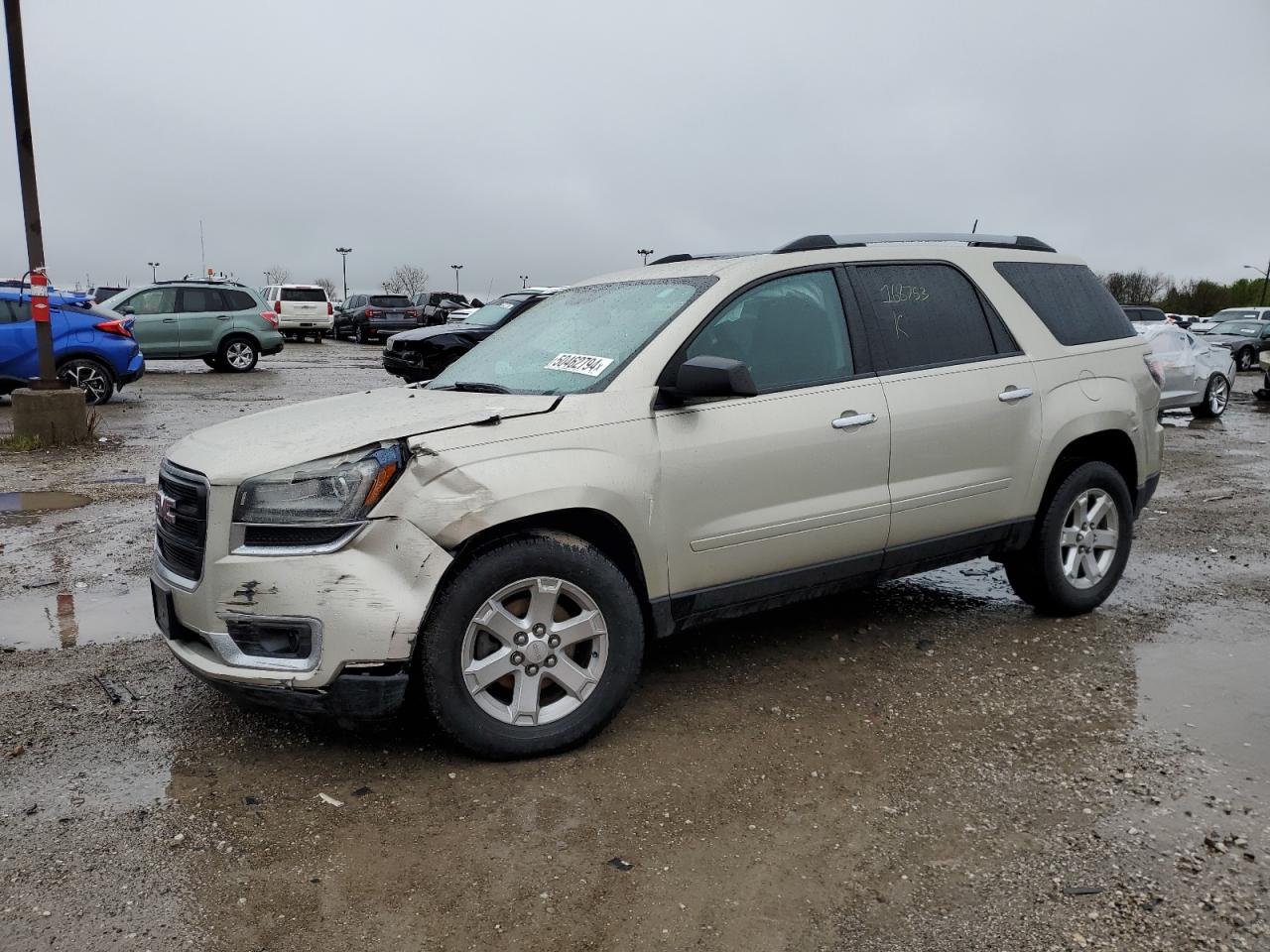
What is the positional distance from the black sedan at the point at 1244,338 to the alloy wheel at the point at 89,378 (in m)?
27.1

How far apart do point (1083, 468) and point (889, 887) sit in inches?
113

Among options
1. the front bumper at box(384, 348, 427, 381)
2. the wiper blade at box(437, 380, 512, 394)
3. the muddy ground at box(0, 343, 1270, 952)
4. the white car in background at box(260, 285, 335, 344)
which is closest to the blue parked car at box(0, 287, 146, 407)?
the front bumper at box(384, 348, 427, 381)

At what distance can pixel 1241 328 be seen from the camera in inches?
1239

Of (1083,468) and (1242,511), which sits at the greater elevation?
(1083,468)

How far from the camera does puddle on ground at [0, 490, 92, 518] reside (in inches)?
309

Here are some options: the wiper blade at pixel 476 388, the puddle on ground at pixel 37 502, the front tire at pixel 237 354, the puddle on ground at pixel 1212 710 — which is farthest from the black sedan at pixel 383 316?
the puddle on ground at pixel 1212 710

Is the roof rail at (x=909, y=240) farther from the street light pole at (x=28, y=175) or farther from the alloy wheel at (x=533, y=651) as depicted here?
the street light pole at (x=28, y=175)

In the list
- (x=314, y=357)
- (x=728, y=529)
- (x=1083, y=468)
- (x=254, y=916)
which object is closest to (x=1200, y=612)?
(x=1083, y=468)

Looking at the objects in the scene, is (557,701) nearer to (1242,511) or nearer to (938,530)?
(938,530)

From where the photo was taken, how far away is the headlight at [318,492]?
3.41 m

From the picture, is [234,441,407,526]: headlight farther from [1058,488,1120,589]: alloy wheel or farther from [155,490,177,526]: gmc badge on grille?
[1058,488,1120,589]: alloy wheel

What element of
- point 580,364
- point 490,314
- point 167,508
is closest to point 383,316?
point 490,314

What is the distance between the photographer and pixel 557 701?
3.72 m

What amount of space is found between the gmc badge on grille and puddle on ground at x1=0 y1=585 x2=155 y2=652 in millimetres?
1455
